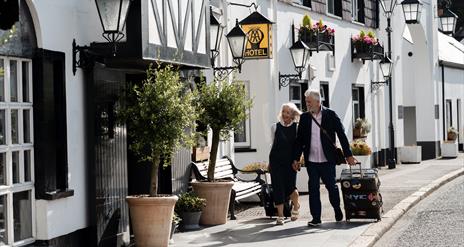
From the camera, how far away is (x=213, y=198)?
12.2 meters

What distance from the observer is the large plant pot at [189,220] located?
38.1ft

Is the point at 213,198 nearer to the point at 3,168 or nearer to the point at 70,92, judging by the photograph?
the point at 70,92

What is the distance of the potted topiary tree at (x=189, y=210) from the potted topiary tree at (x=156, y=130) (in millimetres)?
1722

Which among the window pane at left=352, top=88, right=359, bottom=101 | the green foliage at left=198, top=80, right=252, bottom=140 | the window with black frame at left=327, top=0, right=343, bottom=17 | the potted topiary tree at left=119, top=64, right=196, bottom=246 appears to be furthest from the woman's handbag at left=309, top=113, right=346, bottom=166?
the window pane at left=352, top=88, right=359, bottom=101

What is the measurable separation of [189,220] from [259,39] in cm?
469

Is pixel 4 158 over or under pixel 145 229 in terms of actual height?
over

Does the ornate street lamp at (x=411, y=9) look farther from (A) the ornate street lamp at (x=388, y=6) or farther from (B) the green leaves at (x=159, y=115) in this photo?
(B) the green leaves at (x=159, y=115)

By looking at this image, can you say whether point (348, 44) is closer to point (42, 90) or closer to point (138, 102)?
point (138, 102)

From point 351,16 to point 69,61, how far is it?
1543 cm

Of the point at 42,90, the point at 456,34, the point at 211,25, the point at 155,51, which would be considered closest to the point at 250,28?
the point at 211,25

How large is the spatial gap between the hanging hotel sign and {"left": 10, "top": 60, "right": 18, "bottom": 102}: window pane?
7.53m

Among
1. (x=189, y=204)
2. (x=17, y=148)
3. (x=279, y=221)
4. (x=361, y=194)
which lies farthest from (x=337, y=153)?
(x=17, y=148)

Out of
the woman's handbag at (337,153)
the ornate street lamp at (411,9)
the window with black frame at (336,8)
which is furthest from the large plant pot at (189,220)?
the ornate street lamp at (411,9)

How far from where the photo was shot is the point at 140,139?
9.56m
